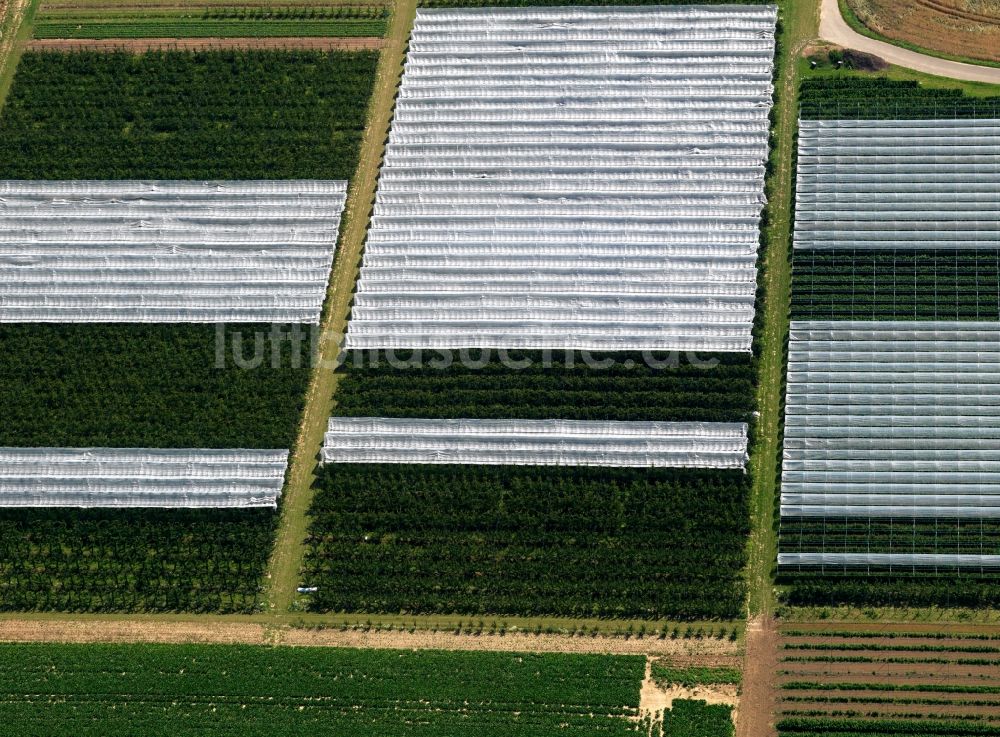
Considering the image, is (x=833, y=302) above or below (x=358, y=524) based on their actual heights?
above

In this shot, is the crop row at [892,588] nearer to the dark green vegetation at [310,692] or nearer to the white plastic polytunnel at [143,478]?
the dark green vegetation at [310,692]

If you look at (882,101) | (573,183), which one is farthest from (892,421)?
(573,183)

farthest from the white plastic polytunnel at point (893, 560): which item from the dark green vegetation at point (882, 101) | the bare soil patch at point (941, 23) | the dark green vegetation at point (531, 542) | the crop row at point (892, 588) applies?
the bare soil patch at point (941, 23)

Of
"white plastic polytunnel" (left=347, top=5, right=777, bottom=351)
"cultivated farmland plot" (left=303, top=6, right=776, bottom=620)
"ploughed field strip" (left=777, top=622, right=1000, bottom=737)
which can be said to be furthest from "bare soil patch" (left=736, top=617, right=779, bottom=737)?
"white plastic polytunnel" (left=347, top=5, right=777, bottom=351)

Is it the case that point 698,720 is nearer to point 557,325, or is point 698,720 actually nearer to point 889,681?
point 889,681

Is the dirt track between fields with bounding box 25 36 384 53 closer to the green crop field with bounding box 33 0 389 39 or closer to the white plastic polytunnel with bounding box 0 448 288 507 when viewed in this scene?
the green crop field with bounding box 33 0 389 39

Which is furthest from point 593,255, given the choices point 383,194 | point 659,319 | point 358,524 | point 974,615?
point 974,615

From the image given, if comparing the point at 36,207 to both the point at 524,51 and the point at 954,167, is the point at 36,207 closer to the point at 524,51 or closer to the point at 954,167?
the point at 524,51
